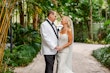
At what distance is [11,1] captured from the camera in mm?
7098

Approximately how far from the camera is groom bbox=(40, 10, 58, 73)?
25.0 feet

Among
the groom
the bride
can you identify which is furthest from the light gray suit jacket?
the bride

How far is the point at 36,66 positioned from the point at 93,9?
1502 centimetres

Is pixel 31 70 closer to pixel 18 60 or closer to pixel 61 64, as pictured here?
pixel 18 60

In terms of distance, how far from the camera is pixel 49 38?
7.63m

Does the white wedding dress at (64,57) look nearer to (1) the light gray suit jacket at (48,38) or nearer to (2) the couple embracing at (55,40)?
(2) the couple embracing at (55,40)

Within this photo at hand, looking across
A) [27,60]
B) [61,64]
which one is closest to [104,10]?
[27,60]

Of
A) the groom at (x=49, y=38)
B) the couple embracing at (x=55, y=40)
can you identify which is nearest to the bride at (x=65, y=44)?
the couple embracing at (x=55, y=40)

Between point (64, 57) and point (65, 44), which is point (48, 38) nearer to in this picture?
point (65, 44)

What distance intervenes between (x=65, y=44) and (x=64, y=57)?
0.37 meters

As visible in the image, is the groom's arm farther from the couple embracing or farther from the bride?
the bride

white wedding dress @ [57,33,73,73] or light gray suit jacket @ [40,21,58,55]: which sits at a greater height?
light gray suit jacket @ [40,21,58,55]

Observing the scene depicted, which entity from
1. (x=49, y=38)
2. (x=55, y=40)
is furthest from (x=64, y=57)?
(x=49, y=38)

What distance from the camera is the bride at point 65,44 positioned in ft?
25.0
